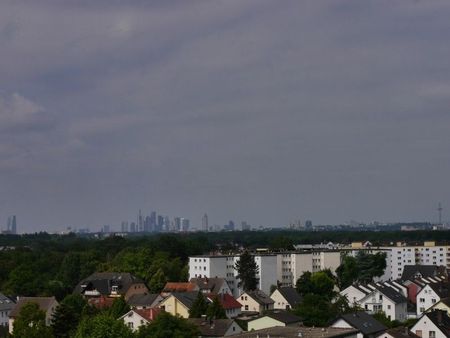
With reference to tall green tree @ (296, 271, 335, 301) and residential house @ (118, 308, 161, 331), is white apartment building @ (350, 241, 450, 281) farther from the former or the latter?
residential house @ (118, 308, 161, 331)

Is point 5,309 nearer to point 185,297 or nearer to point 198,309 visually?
point 185,297

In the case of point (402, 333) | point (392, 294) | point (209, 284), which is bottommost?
point (402, 333)

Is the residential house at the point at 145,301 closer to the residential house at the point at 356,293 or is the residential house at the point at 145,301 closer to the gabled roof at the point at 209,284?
the gabled roof at the point at 209,284

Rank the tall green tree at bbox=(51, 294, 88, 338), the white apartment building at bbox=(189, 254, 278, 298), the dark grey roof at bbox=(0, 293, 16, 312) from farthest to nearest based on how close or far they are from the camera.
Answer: the white apartment building at bbox=(189, 254, 278, 298) < the dark grey roof at bbox=(0, 293, 16, 312) < the tall green tree at bbox=(51, 294, 88, 338)

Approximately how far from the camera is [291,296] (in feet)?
185

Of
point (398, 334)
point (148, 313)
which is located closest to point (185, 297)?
point (148, 313)

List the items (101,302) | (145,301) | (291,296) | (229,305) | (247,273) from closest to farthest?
(229,305)
(145,301)
(101,302)
(291,296)
(247,273)

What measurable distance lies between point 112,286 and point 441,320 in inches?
1088

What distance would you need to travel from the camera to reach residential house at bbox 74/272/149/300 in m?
58.7

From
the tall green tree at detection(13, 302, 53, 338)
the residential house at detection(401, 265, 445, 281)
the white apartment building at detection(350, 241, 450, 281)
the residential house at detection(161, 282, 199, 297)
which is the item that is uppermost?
the white apartment building at detection(350, 241, 450, 281)

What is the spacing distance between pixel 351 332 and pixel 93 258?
1674 inches

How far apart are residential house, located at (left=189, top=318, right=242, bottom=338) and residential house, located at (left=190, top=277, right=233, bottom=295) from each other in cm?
1681

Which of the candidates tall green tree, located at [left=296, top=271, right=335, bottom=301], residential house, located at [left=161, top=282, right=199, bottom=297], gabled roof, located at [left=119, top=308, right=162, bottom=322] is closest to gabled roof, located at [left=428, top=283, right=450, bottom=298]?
tall green tree, located at [left=296, top=271, right=335, bottom=301]

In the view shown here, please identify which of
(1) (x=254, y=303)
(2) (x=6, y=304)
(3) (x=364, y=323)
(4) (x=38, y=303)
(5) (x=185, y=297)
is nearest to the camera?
(3) (x=364, y=323)
